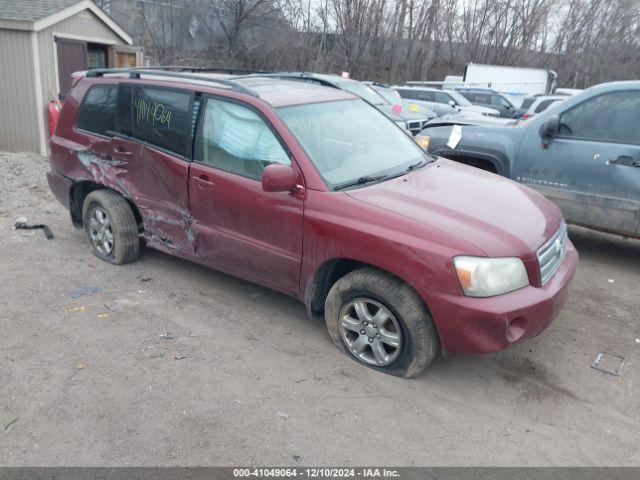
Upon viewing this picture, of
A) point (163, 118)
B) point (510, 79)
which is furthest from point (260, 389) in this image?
point (510, 79)

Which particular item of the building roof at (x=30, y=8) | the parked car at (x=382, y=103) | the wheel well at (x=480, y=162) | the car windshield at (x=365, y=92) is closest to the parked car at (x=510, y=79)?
the parked car at (x=382, y=103)

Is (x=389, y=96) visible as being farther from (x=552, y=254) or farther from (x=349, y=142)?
(x=552, y=254)

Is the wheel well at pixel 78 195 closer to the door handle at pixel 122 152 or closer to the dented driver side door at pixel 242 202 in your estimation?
the door handle at pixel 122 152

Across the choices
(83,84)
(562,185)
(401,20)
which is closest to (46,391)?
(83,84)

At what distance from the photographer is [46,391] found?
11.4 ft

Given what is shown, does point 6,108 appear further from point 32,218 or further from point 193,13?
point 193,13

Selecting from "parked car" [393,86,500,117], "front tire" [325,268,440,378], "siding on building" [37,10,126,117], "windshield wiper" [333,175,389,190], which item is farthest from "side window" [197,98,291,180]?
"parked car" [393,86,500,117]

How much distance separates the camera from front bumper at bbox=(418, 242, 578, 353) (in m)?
3.23

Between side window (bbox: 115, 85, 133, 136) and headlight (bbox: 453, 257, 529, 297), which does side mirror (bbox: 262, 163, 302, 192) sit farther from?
side window (bbox: 115, 85, 133, 136)

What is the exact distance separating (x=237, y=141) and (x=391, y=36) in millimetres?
29179

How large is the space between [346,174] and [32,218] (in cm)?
469

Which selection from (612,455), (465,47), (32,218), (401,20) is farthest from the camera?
(465,47)

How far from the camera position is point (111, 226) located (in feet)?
17.4

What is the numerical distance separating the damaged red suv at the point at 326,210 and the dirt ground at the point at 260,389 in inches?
14.2
